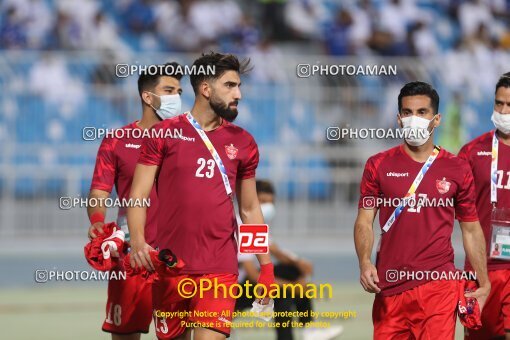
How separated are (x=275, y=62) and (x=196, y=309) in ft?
41.9

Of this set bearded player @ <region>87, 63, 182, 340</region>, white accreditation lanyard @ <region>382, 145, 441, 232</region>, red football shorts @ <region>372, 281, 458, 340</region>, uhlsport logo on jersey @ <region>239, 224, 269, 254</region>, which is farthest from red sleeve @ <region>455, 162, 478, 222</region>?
bearded player @ <region>87, 63, 182, 340</region>

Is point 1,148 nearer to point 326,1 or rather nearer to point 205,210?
point 326,1

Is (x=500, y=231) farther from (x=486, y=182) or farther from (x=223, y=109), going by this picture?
(x=223, y=109)

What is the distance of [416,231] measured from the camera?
8.59 metres

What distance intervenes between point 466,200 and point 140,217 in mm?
2247

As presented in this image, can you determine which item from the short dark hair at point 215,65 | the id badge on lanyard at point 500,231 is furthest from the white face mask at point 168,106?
the id badge on lanyard at point 500,231

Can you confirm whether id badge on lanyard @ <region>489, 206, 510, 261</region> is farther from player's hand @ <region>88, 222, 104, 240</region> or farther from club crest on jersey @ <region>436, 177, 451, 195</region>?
player's hand @ <region>88, 222, 104, 240</region>

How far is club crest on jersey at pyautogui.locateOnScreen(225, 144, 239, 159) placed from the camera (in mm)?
8734

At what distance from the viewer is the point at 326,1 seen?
2433 centimetres

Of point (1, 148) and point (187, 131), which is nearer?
point (187, 131)

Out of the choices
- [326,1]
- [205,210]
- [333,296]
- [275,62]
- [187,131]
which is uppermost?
[326,1]

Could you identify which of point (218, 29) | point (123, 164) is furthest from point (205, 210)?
point (218, 29)

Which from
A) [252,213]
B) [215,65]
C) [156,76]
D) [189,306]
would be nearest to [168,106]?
[156,76]

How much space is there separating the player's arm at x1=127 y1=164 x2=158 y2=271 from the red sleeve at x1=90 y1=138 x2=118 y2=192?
1146 millimetres
